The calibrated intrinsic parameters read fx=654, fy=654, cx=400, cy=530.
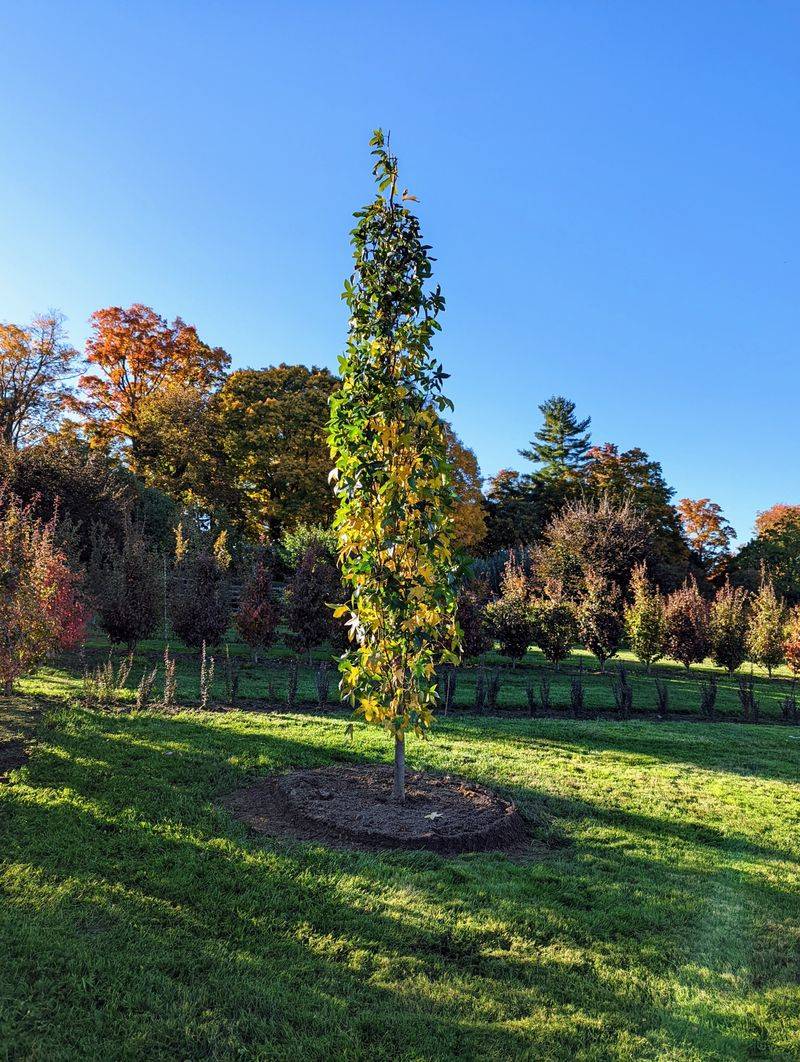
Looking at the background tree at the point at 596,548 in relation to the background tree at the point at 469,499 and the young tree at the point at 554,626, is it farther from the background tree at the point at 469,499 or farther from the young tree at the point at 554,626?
the background tree at the point at 469,499

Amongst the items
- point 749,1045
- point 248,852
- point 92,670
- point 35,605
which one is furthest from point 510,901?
point 92,670

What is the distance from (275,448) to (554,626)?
18813 mm

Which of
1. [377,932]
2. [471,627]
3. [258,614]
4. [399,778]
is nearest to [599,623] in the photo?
[471,627]

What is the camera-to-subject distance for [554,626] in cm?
1744

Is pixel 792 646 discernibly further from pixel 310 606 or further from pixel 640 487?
pixel 640 487

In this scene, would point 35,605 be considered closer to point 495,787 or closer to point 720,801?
point 495,787

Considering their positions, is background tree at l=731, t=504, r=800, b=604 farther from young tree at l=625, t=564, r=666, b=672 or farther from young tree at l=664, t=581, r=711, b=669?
young tree at l=625, t=564, r=666, b=672

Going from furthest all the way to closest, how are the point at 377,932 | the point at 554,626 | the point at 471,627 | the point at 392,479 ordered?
the point at 554,626
the point at 471,627
the point at 392,479
the point at 377,932

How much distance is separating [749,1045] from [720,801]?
14.5 feet

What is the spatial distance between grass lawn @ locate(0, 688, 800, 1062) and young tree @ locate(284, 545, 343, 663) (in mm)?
9931

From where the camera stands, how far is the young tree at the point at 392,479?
554cm

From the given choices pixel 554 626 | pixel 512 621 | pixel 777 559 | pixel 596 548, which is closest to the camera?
pixel 554 626

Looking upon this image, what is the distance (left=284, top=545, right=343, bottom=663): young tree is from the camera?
16594 millimetres

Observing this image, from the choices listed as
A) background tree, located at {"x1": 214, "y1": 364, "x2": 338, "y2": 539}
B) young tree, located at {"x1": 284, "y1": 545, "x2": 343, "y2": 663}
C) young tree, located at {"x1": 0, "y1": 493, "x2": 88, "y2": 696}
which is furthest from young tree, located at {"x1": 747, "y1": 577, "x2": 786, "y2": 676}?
background tree, located at {"x1": 214, "y1": 364, "x2": 338, "y2": 539}
